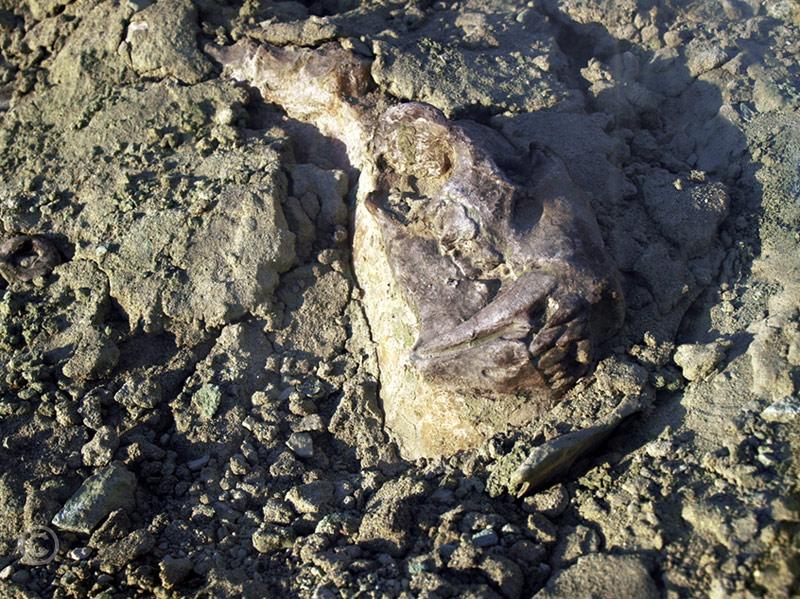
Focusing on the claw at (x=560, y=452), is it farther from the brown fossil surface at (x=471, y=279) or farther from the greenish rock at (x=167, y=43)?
the greenish rock at (x=167, y=43)

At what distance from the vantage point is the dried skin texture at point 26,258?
3.70 m

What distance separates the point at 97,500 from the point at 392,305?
1387mm

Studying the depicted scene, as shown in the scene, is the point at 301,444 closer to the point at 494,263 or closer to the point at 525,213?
the point at 494,263

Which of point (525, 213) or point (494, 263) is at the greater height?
point (525, 213)

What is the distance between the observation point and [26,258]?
12.3 ft

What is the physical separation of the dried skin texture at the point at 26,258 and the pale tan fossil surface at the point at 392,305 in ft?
0.05

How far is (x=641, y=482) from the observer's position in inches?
108

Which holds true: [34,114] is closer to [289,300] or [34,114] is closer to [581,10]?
[289,300]

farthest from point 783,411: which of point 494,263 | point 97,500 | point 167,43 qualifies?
point 167,43

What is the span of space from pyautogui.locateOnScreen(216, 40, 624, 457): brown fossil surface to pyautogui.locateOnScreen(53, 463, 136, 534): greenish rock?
108 cm

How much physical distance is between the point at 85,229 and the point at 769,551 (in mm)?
3124

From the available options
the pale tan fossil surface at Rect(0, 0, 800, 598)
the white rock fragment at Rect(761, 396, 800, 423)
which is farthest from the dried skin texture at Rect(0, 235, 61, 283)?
the white rock fragment at Rect(761, 396, 800, 423)

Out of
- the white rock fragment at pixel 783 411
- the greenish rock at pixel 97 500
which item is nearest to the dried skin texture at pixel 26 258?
the greenish rock at pixel 97 500

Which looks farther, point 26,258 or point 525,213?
point 26,258
